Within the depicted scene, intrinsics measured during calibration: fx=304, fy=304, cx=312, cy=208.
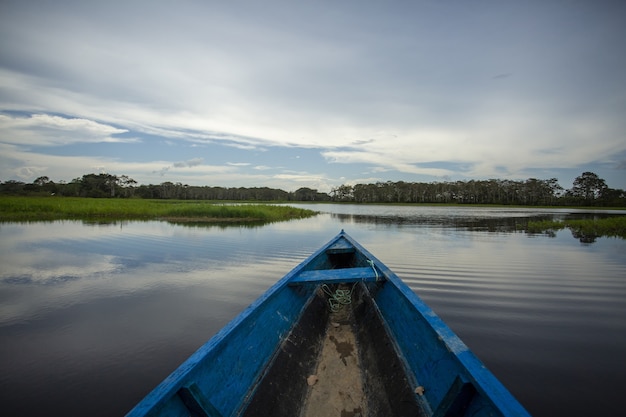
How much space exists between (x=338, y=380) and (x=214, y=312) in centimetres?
347

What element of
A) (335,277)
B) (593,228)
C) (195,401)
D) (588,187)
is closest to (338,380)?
(335,277)

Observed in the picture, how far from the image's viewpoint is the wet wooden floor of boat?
239 centimetres

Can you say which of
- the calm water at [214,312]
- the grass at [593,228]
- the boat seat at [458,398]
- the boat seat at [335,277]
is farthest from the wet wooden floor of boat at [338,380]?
the grass at [593,228]

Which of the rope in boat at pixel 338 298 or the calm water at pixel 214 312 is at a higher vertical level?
the rope in boat at pixel 338 298

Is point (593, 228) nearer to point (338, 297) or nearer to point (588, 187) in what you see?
point (338, 297)

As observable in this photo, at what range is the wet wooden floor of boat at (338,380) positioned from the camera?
239 centimetres

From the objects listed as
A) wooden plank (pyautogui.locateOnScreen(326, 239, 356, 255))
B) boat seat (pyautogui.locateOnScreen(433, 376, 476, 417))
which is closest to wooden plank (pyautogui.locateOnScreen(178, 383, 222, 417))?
boat seat (pyautogui.locateOnScreen(433, 376, 476, 417))

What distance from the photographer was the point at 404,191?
374ft

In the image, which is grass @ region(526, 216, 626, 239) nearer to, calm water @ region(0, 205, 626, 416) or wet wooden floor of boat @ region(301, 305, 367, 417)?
calm water @ region(0, 205, 626, 416)

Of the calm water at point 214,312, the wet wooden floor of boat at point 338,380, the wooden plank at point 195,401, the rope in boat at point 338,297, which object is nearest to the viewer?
the wooden plank at point 195,401

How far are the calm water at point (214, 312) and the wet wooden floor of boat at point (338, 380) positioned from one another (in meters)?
1.79

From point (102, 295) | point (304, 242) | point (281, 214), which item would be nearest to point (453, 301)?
point (102, 295)

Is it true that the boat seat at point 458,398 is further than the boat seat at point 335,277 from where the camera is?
No

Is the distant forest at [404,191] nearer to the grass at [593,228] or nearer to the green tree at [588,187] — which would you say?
the green tree at [588,187]
